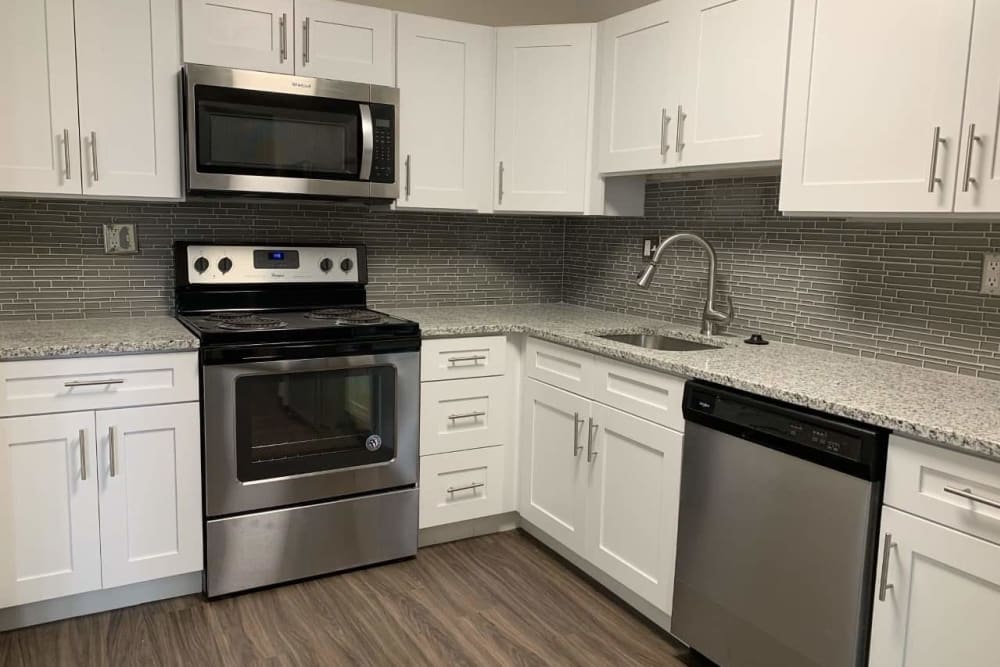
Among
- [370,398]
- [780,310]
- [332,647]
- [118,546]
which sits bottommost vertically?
[332,647]

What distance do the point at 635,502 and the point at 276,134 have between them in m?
1.75

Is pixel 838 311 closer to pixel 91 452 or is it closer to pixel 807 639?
pixel 807 639

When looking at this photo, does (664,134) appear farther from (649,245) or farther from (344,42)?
(344,42)

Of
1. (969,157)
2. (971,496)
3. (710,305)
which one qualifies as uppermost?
(969,157)

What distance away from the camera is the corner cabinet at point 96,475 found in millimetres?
2199

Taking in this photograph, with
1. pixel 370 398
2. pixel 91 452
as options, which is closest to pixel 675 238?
pixel 370 398

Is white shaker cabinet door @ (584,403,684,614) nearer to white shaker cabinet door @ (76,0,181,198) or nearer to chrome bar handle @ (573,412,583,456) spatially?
chrome bar handle @ (573,412,583,456)

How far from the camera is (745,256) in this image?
2754 millimetres

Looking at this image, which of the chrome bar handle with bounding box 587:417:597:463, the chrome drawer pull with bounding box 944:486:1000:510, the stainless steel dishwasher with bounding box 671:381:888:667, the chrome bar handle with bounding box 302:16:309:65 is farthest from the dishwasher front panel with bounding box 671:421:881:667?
the chrome bar handle with bounding box 302:16:309:65

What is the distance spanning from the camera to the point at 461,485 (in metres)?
2.94

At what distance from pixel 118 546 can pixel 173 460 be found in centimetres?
31

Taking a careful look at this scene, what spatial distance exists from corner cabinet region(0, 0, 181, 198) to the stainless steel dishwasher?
193 cm

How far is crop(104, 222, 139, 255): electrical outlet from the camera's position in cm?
276

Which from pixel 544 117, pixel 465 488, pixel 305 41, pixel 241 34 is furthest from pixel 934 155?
pixel 241 34
